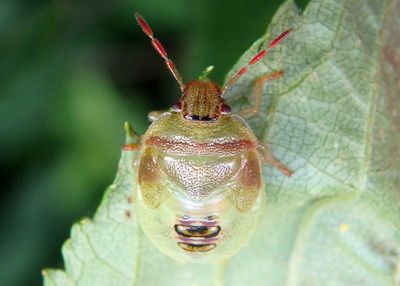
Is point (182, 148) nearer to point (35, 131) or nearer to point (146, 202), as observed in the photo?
point (146, 202)

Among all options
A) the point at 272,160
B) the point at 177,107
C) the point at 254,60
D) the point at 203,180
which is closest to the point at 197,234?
the point at 203,180

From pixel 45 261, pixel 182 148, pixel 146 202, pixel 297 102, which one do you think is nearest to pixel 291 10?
pixel 297 102

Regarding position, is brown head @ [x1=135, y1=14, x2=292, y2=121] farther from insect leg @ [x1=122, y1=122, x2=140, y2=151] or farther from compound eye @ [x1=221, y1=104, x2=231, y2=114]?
insect leg @ [x1=122, y1=122, x2=140, y2=151]

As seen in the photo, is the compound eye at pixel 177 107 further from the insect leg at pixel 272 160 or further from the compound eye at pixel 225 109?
the insect leg at pixel 272 160

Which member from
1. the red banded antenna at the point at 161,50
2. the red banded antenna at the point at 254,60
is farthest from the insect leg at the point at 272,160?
the red banded antenna at the point at 161,50

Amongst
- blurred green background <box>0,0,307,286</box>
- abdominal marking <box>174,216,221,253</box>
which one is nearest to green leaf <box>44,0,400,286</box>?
abdominal marking <box>174,216,221,253</box>
